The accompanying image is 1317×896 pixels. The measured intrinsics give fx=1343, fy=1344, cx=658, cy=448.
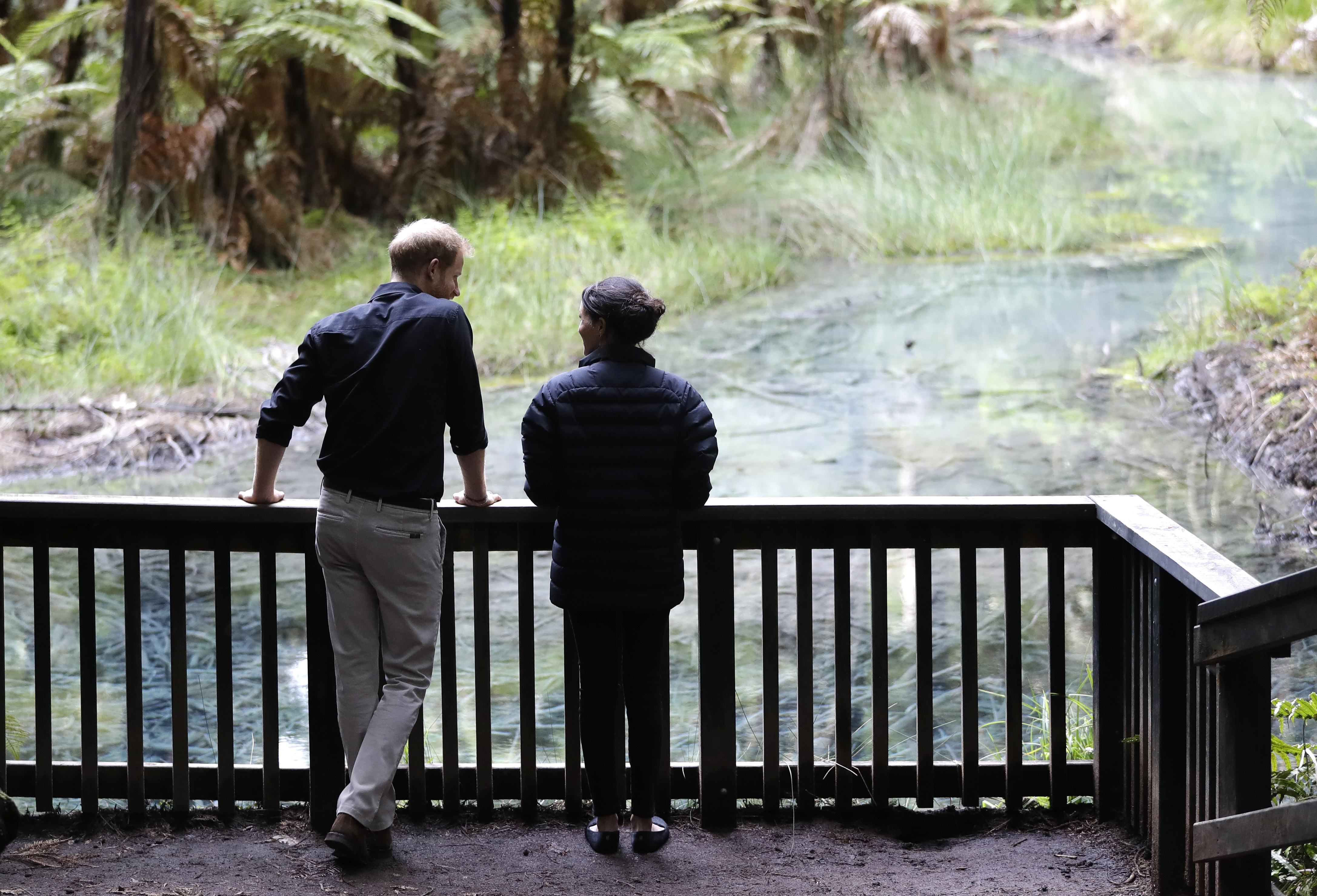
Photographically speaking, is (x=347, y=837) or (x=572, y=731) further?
(x=572, y=731)

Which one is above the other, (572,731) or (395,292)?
(395,292)

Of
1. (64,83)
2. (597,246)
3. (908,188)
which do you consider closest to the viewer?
(597,246)

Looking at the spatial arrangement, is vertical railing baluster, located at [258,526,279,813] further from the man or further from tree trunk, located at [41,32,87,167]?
tree trunk, located at [41,32,87,167]

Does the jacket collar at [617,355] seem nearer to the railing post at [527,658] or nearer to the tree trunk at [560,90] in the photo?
the railing post at [527,658]

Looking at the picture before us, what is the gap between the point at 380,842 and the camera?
11.8 feet

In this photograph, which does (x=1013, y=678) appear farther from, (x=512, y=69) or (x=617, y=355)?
(x=512, y=69)

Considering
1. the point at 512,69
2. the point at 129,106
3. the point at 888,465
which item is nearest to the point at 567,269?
the point at 512,69

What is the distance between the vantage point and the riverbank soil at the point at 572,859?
11.3 feet

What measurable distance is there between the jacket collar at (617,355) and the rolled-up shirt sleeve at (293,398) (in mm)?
683

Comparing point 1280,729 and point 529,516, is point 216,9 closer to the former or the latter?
point 529,516

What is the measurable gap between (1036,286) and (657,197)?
379 centimetres

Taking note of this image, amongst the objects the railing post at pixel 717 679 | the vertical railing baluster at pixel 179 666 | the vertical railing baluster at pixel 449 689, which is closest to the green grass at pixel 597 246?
the vertical railing baluster at pixel 179 666

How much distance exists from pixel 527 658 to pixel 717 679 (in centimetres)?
54


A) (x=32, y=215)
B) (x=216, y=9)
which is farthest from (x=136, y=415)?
(x=216, y=9)
